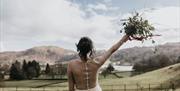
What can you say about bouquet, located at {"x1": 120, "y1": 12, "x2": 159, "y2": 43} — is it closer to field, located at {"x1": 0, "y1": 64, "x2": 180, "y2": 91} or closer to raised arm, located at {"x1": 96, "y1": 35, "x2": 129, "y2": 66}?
raised arm, located at {"x1": 96, "y1": 35, "x2": 129, "y2": 66}

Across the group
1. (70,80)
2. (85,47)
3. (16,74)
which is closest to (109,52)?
(85,47)

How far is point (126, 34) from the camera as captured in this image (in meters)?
7.32

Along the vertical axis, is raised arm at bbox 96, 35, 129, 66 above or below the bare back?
above

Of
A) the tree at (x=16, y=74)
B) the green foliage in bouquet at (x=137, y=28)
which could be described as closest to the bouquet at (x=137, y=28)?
the green foliage in bouquet at (x=137, y=28)

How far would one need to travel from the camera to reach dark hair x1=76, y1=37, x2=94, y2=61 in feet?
22.8

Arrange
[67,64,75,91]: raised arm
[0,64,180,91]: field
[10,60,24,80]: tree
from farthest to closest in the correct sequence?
[10,60,24,80]: tree < [0,64,180,91]: field < [67,64,75,91]: raised arm

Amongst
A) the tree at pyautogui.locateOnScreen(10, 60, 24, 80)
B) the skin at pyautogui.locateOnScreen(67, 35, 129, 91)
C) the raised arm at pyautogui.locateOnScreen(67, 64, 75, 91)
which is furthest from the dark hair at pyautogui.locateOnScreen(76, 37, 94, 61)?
the tree at pyautogui.locateOnScreen(10, 60, 24, 80)

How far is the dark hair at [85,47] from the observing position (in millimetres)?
6956

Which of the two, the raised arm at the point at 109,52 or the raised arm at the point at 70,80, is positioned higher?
the raised arm at the point at 109,52

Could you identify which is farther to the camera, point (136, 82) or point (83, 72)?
point (136, 82)

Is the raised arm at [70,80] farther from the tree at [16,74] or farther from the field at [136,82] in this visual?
the tree at [16,74]

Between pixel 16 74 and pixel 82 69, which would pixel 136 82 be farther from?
pixel 82 69

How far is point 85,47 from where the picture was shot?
6949 mm

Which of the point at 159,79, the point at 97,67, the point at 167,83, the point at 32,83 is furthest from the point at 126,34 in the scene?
the point at 32,83
